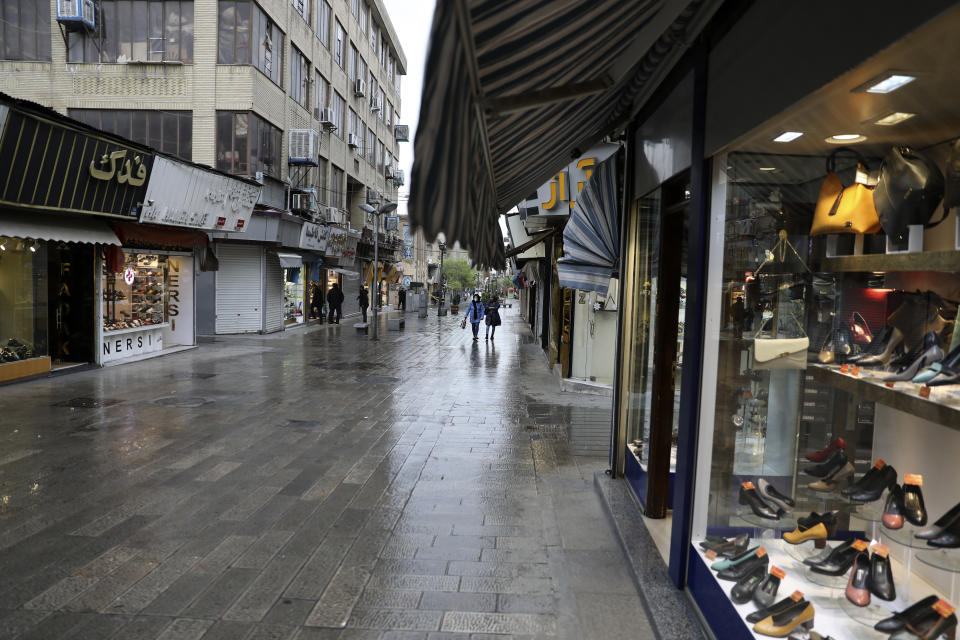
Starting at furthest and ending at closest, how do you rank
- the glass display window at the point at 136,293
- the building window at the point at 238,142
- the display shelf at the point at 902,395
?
the building window at the point at 238,142, the glass display window at the point at 136,293, the display shelf at the point at 902,395

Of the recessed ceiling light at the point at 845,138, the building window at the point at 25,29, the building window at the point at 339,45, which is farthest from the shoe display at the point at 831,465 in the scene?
the building window at the point at 339,45

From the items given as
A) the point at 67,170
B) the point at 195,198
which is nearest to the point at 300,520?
the point at 67,170

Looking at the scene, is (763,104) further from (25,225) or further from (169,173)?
(169,173)

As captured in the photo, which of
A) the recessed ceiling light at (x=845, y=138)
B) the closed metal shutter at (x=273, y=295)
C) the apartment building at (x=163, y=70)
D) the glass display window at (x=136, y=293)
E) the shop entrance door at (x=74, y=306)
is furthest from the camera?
the closed metal shutter at (x=273, y=295)

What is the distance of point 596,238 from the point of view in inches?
260

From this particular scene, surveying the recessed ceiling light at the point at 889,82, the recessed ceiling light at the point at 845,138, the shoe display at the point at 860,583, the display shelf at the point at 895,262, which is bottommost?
the shoe display at the point at 860,583

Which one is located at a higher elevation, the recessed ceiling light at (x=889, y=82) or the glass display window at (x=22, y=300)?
the recessed ceiling light at (x=889, y=82)

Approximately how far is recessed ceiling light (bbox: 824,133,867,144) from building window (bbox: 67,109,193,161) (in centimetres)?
2266

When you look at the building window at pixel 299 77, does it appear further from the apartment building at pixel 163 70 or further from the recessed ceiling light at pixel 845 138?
the recessed ceiling light at pixel 845 138

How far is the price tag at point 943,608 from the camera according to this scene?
2533mm

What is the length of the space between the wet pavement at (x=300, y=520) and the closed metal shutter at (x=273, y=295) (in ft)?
43.0

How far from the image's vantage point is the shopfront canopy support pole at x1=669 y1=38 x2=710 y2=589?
12.7ft

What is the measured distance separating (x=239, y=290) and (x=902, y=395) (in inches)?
927

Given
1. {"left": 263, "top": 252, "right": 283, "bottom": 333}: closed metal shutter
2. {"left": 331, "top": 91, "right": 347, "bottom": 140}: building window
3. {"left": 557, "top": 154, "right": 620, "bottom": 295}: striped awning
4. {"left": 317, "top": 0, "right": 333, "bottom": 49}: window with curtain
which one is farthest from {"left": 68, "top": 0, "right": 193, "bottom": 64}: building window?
{"left": 557, "top": 154, "right": 620, "bottom": 295}: striped awning
